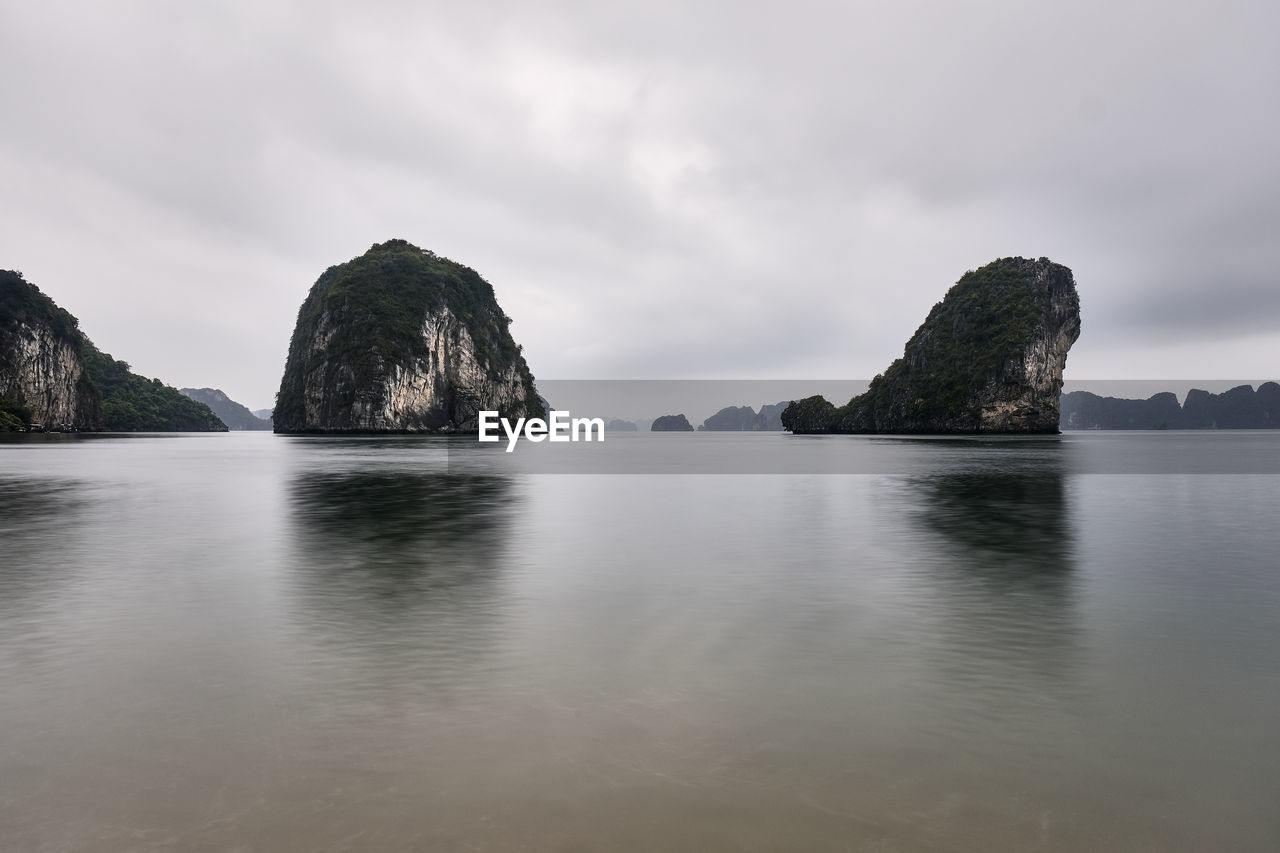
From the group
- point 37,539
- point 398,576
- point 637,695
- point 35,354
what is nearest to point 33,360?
point 35,354

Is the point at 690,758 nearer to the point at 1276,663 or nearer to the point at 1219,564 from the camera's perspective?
the point at 1276,663

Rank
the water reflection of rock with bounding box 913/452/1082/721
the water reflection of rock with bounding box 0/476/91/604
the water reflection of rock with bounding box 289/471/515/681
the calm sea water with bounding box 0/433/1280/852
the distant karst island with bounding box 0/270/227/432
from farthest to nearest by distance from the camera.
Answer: the distant karst island with bounding box 0/270/227/432
the water reflection of rock with bounding box 0/476/91/604
the water reflection of rock with bounding box 289/471/515/681
the water reflection of rock with bounding box 913/452/1082/721
the calm sea water with bounding box 0/433/1280/852

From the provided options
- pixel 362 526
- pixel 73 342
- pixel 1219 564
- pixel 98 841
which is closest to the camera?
pixel 98 841

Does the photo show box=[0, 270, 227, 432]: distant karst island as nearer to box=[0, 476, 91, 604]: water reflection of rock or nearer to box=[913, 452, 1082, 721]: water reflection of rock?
box=[0, 476, 91, 604]: water reflection of rock

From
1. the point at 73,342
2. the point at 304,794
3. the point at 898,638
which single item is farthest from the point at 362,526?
the point at 73,342

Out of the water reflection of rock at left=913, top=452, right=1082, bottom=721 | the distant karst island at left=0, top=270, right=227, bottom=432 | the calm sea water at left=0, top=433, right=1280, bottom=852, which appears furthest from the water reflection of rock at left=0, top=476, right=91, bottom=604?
the distant karst island at left=0, top=270, right=227, bottom=432

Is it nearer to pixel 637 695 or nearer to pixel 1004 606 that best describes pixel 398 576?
pixel 637 695
